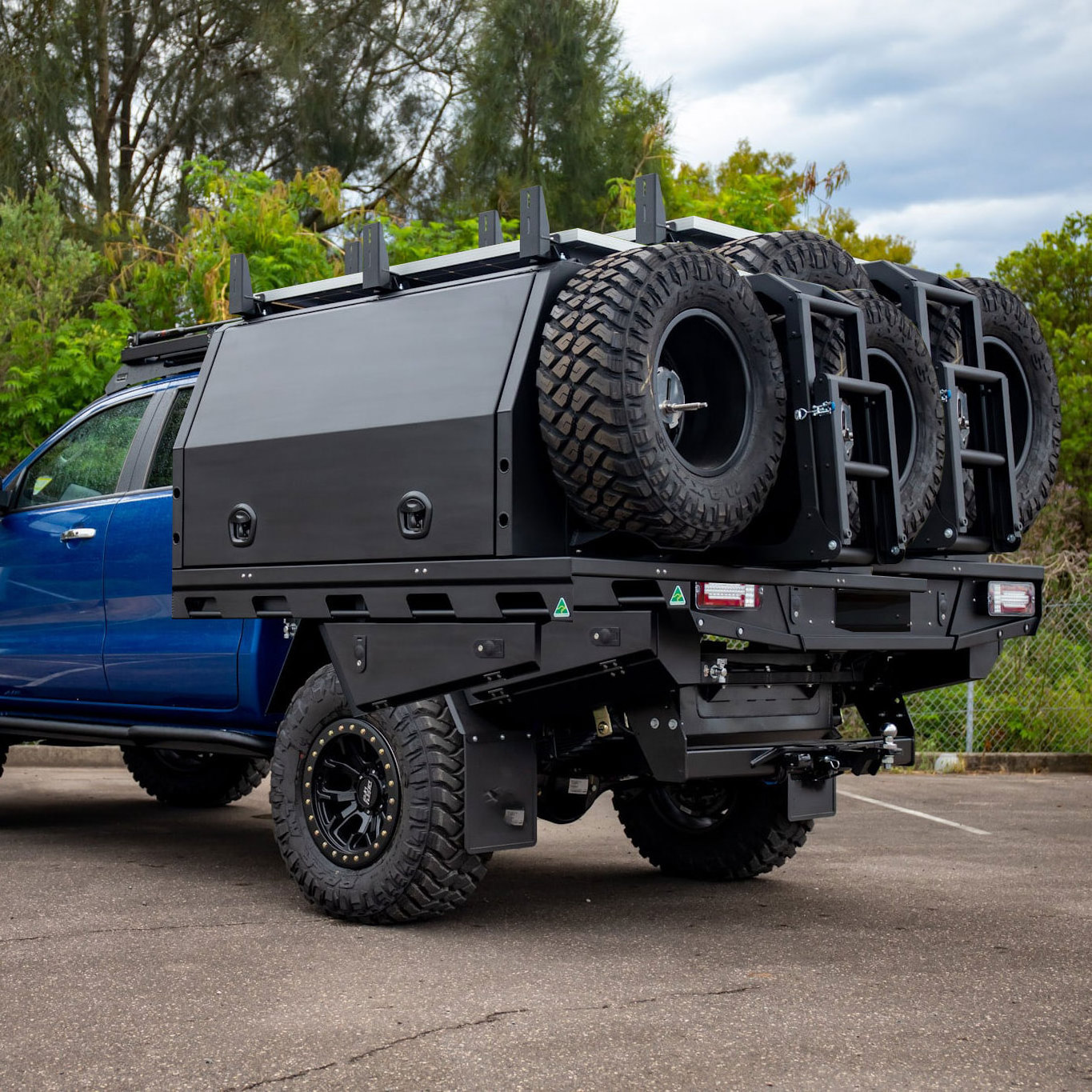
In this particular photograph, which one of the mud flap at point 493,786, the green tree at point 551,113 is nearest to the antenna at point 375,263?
the mud flap at point 493,786

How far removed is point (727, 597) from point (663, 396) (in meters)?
0.73

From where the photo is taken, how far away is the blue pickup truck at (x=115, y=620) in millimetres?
6445

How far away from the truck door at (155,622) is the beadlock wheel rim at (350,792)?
0.88 meters

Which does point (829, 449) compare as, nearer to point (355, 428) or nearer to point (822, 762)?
point (822, 762)

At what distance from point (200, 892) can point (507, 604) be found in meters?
2.15

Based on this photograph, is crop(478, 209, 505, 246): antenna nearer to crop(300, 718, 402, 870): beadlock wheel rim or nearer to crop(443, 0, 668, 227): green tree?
crop(300, 718, 402, 870): beadlock wheel rim

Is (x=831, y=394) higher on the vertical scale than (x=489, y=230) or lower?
lower

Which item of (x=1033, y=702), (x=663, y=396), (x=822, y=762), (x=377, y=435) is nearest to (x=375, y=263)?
(x=377, y=435)

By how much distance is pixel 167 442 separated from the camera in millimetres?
6891

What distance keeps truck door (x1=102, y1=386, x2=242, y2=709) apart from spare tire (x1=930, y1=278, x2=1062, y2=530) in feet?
11.2

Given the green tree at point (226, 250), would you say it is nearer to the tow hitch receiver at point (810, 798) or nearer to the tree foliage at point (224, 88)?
the tree foliage at point (224, 88)

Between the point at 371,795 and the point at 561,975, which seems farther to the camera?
the point at 371,795

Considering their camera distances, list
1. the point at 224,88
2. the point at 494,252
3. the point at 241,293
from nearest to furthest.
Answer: the point at 494,252 < the point at 241,293 < the point at 224,88

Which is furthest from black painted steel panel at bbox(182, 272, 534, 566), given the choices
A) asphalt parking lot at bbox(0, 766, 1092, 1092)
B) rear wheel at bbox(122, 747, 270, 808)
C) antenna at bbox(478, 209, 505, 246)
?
rear wheel at bbox(122, 747, 270, 808)
